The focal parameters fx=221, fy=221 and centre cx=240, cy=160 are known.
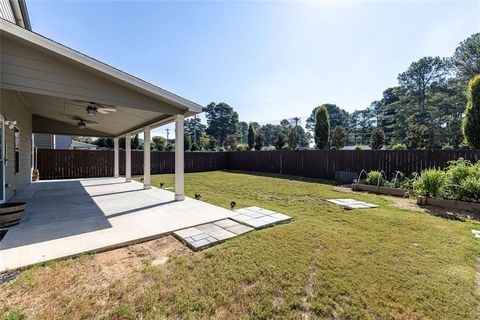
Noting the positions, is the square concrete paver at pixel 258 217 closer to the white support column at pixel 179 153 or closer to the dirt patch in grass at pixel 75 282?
the dirt patch in grass at pixel 75 282

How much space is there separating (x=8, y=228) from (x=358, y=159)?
11407 mm

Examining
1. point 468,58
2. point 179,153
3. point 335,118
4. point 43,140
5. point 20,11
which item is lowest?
point 179,153

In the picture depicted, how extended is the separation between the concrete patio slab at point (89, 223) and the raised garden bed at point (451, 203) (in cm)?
506

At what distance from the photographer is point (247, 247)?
296cm

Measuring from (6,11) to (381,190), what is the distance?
1103cm

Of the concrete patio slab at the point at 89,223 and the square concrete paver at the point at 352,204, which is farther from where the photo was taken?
the square concrete paver at the point at 352,204

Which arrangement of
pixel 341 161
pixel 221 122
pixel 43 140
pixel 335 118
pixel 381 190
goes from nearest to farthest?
pixel 381 190 → pixel 341 161 → pixel 43 140 → pixel 221 122 → pixel 335 118

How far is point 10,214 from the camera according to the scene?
3.58m

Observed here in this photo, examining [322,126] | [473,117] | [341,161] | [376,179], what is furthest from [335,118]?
[376,179]

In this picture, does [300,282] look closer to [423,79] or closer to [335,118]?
[423,79]

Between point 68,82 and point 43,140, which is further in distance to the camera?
point 43,140

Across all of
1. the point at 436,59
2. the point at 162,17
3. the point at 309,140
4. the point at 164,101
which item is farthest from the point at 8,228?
the point at 309,140

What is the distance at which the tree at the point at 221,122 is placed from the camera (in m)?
46.0

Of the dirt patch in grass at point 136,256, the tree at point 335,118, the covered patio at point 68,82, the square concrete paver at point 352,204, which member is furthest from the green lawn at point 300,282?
the tree at point 335,118
